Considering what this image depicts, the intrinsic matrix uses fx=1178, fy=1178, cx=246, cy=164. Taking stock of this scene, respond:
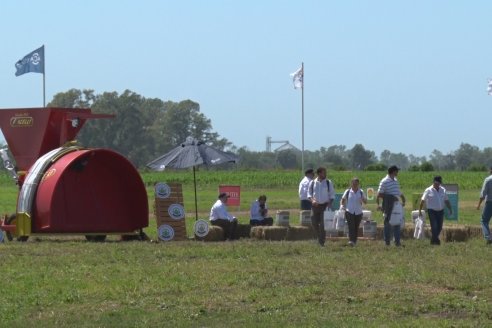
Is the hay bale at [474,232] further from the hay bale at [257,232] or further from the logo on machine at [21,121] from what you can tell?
the logo on machine at [21,121]

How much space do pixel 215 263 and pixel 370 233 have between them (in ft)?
23.1

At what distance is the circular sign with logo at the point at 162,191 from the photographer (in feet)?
82.3

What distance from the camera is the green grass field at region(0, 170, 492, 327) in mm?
13219

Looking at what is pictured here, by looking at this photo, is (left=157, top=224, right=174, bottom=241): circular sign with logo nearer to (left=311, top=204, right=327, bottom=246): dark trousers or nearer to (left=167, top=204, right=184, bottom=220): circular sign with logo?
(left=167, top=204, right=184, bottom=220): circular sign with logo

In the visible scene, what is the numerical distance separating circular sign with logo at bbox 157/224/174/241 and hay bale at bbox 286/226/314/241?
2.54 m

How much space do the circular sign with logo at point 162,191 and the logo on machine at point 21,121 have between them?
3.13 m

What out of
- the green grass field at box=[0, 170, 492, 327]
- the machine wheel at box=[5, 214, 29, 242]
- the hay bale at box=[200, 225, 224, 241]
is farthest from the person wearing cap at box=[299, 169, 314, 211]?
the machine wheel at box=[5, 214, 29, 242]

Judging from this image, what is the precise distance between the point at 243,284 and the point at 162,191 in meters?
9.53

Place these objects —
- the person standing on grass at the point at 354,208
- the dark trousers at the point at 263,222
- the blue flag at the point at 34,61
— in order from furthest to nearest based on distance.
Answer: the blue flag at the point at 34,61 → the dark trousers at the point at 263,222 → the person standing on grass at the point at 354,208

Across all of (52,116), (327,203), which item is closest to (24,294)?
(327,203)

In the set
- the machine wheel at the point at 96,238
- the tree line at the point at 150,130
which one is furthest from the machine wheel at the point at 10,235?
the tree line at the point at 150,130

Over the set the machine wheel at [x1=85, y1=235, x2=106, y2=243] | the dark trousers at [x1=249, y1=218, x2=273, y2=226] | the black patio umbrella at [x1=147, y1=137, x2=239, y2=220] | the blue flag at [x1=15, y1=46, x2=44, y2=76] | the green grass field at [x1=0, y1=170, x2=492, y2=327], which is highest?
the blue flag at [x1=15, y1=46, x2=44, y2=76]

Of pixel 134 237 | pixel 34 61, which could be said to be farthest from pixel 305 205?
pixel 34 61

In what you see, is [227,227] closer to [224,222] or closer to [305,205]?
[224,222]
